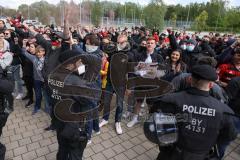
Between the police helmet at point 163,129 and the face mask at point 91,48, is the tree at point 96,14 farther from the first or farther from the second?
the police helmet at point 163,129

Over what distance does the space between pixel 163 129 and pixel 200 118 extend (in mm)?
370

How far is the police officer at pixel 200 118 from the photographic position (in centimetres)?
205

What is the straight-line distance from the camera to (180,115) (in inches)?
83.4

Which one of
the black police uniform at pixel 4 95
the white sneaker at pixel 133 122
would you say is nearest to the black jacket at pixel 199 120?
the black police uniform at pixel 4 95

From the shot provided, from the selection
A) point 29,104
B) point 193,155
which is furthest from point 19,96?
point 193,155

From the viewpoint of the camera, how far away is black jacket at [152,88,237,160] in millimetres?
2045

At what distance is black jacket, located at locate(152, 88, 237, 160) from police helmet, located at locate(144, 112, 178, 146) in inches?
2.7

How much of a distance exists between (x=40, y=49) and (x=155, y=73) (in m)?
2.56

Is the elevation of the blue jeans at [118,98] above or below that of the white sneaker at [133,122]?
above

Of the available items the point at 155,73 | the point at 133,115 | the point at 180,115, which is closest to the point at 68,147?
the point at 180,115

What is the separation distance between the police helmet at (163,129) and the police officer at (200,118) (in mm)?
69

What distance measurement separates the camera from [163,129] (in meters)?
2.11

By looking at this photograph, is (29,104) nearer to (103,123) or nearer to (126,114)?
(103,123)

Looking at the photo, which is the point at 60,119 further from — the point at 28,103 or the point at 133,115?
the point at 28,103
